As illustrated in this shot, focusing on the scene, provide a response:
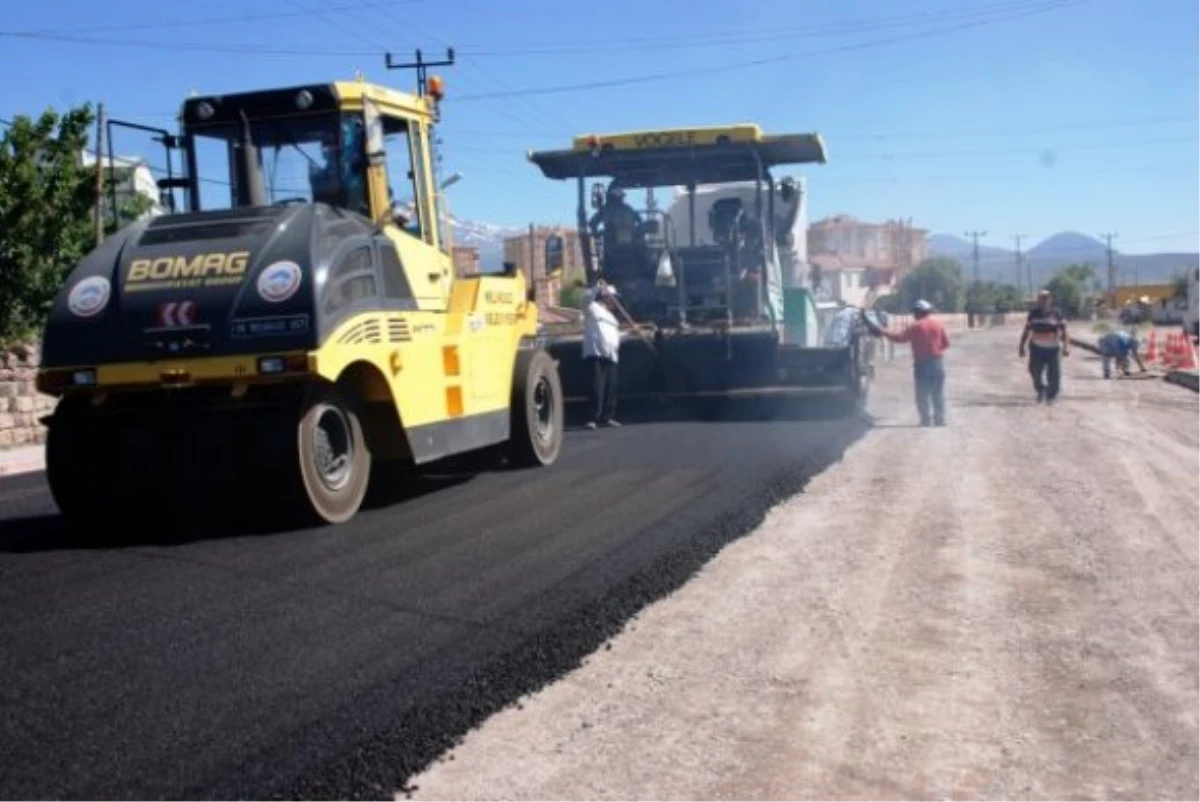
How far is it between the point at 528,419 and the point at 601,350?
354 cm

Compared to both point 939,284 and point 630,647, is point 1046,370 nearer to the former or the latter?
point 630,647

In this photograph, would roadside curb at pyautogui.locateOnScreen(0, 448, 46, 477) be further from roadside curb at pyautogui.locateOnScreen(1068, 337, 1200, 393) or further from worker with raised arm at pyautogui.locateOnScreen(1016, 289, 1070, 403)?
roadside curb at pyautogui.locateOnScreen(1068, 337, 1200, 393)

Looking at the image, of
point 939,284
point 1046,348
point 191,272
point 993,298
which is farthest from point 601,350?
point 993,298

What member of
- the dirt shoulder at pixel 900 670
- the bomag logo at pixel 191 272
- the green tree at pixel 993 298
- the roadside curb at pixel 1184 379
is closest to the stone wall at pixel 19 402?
the bomag logo at pixel 191 272

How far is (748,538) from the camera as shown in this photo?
7.56 m

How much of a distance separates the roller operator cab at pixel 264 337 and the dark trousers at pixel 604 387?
4941mm

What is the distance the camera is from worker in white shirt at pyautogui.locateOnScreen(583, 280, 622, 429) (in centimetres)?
1392

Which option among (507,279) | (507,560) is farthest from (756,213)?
(507,560)

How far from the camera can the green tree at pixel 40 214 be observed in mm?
17812

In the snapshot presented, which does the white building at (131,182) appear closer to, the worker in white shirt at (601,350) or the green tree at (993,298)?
the worker in white shirt at (601,350)

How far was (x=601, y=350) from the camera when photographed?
13.9 meters

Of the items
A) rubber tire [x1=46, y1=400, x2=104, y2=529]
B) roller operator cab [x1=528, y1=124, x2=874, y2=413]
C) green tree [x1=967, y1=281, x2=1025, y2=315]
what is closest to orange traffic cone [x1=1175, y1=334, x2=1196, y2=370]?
roller operator cab [x1=528, y1=124, x2=874, y2=413]

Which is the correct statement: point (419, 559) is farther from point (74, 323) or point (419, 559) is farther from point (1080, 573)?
point (1080, 573)

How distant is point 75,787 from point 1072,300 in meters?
90.6
